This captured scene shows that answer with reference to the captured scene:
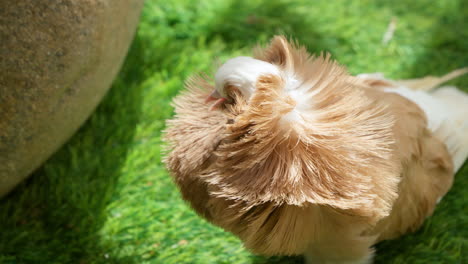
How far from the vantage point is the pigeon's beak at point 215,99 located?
172 centimetres

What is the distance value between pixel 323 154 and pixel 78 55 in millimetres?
1109

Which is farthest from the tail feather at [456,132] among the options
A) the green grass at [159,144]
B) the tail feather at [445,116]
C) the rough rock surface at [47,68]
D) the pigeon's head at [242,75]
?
the rough rock surface at [47,68]

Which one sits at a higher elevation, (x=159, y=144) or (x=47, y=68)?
(x=159, y=144)

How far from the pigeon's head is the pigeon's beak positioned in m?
0.05

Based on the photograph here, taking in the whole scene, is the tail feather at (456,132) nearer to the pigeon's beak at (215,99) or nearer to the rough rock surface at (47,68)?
the pigeon's beak at (215,99)

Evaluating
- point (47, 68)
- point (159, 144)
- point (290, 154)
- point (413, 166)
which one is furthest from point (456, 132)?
point (47, 68)

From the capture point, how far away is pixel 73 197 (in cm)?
251

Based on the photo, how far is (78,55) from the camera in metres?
2.05

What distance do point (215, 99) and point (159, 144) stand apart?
1.18 m

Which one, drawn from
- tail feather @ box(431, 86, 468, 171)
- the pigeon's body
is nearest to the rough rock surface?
the pigeon's body

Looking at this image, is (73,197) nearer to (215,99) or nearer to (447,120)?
(215,99)

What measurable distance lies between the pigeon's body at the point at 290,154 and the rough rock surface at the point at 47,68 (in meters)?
0.51

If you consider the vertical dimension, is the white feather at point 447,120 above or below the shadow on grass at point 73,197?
above

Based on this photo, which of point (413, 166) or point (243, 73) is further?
point (413, 166)
